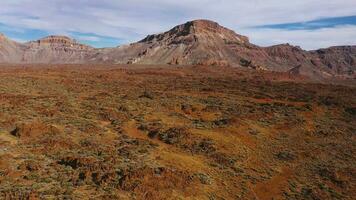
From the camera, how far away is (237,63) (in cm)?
19225

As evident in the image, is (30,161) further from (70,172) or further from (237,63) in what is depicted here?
(237,63)

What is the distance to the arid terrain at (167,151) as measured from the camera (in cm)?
2061

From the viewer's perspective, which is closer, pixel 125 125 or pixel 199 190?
pixel 199 190

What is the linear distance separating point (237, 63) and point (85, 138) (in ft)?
552

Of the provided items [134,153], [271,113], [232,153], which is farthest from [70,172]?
[271,113]

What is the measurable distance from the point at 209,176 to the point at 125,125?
13.0m

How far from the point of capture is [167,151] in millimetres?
27594

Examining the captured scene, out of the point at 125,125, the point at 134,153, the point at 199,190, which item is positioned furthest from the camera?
the point at 125,125

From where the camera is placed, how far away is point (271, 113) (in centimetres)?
4372

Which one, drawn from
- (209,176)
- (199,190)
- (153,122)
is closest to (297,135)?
(153,122)

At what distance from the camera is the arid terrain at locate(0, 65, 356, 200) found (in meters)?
20.6

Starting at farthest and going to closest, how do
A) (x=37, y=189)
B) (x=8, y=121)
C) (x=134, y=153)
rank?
(x=8, y=121)
(x=134, y=153)
(x=37, y=189)

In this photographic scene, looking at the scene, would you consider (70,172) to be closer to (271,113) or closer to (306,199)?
(306,199)

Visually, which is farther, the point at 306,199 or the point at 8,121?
the point at 8,121
